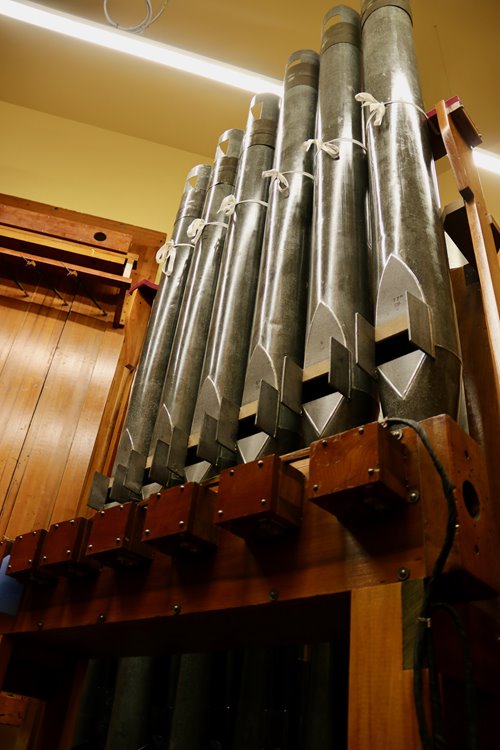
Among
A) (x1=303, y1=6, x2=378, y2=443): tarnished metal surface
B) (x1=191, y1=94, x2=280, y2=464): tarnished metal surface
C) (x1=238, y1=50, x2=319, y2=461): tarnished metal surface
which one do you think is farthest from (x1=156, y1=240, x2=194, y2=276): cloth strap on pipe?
(x1=303, y1=6, x2=378, y2=443): tarnished metal surface

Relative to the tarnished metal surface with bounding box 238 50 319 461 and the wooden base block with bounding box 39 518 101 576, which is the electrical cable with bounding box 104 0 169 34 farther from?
the wooden base block with bounding box 39 518 101 576

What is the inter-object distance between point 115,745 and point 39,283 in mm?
2678

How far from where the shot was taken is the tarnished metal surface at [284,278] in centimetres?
180

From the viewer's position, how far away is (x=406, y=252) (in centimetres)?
177

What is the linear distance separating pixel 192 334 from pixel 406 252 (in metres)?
1.02

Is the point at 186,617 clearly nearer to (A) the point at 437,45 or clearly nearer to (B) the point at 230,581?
(B) the point at 230,581

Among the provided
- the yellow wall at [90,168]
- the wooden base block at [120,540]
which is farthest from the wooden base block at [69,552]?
the yellow wall at [90,168]

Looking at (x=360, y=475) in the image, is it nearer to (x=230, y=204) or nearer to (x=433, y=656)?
(x=433, y=656)

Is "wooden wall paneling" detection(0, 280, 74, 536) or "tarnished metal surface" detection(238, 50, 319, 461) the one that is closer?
"tarnished metal surface" detection(238, 50, 319, 461)

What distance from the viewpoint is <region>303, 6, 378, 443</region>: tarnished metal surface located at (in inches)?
66.6

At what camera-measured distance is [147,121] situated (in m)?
5.23

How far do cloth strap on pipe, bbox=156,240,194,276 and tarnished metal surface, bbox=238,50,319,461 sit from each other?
0.69 m

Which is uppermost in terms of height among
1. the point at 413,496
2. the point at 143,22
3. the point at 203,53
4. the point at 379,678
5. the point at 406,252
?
the point at 203,53

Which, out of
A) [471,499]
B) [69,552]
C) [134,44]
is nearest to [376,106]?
[471,499]
